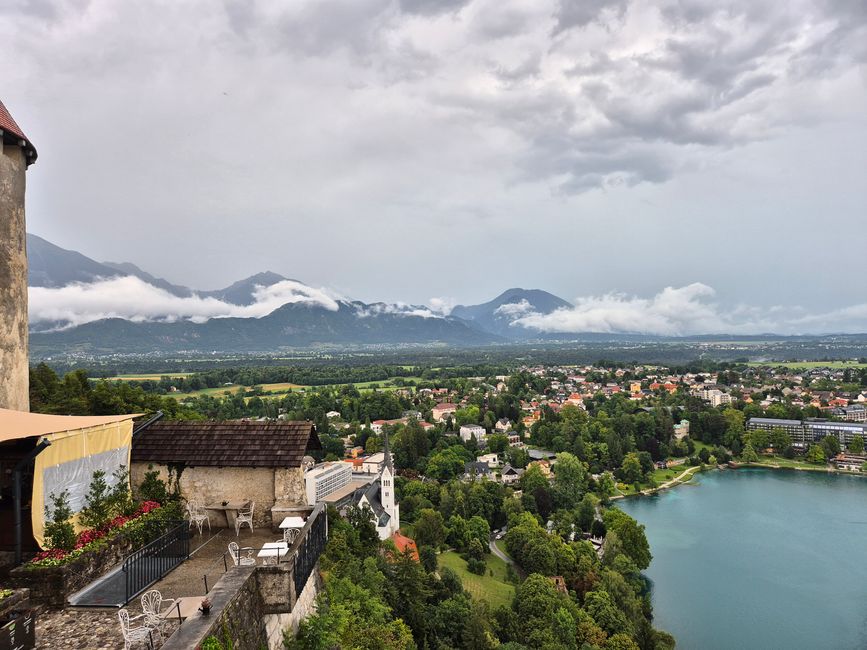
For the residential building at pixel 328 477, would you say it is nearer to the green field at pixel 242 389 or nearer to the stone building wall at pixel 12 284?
the stone building wall at pixel 12 284

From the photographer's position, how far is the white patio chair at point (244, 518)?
875cm

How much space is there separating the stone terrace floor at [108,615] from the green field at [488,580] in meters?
25.4

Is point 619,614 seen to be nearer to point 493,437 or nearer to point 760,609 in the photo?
point 760,609

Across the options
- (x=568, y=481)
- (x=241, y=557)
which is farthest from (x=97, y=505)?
(x=568, y=481)

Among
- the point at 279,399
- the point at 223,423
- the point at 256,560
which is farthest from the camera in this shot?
the point at 279,399

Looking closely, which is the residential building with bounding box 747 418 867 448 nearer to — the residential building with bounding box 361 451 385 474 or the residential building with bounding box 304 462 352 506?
the residential building with bounding box 361 451 385 474

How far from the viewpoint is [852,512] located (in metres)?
48.7

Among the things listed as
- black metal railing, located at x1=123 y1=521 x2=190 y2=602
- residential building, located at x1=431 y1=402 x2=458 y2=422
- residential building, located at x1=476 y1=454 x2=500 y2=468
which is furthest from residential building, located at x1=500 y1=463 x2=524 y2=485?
black metal railing, located at x1=123 y1=521 x2=190 y2=602

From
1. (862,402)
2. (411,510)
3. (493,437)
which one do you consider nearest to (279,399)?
(493,437)

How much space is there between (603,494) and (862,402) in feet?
246

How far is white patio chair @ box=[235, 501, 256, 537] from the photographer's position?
875 centimetres

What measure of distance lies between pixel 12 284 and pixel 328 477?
141ft

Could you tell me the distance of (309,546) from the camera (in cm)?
762

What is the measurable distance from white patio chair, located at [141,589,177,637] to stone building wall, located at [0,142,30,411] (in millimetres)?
5222
